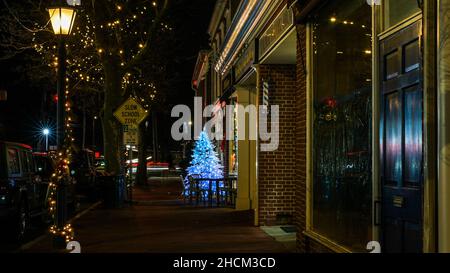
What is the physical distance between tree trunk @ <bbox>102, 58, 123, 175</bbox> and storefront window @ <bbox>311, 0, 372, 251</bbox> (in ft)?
45.5

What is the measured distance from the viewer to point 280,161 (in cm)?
1403

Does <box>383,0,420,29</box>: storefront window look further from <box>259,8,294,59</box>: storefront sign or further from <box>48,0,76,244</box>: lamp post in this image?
<box>48,0,76,244</box>: lamp post

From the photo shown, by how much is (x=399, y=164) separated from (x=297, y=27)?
463 cm

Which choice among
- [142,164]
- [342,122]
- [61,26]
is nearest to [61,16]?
[61,26]

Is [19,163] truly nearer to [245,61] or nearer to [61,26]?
[61,26]

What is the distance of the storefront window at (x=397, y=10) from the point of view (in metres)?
5.96

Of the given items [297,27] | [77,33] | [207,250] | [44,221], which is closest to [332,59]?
[297,27]

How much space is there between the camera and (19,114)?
186ft

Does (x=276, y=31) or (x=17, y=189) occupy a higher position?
(x=276, y=31)

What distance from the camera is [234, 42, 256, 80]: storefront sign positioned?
14.8 m

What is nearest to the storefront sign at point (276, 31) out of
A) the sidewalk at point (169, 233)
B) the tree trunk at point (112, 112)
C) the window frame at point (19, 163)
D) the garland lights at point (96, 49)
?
the sidewalk at point (169, 233)

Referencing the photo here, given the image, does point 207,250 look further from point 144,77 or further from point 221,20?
point 144,77

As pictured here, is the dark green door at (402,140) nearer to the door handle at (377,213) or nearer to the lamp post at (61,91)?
the door handle at (377,213)

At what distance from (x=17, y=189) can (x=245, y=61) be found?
6.64 meters
